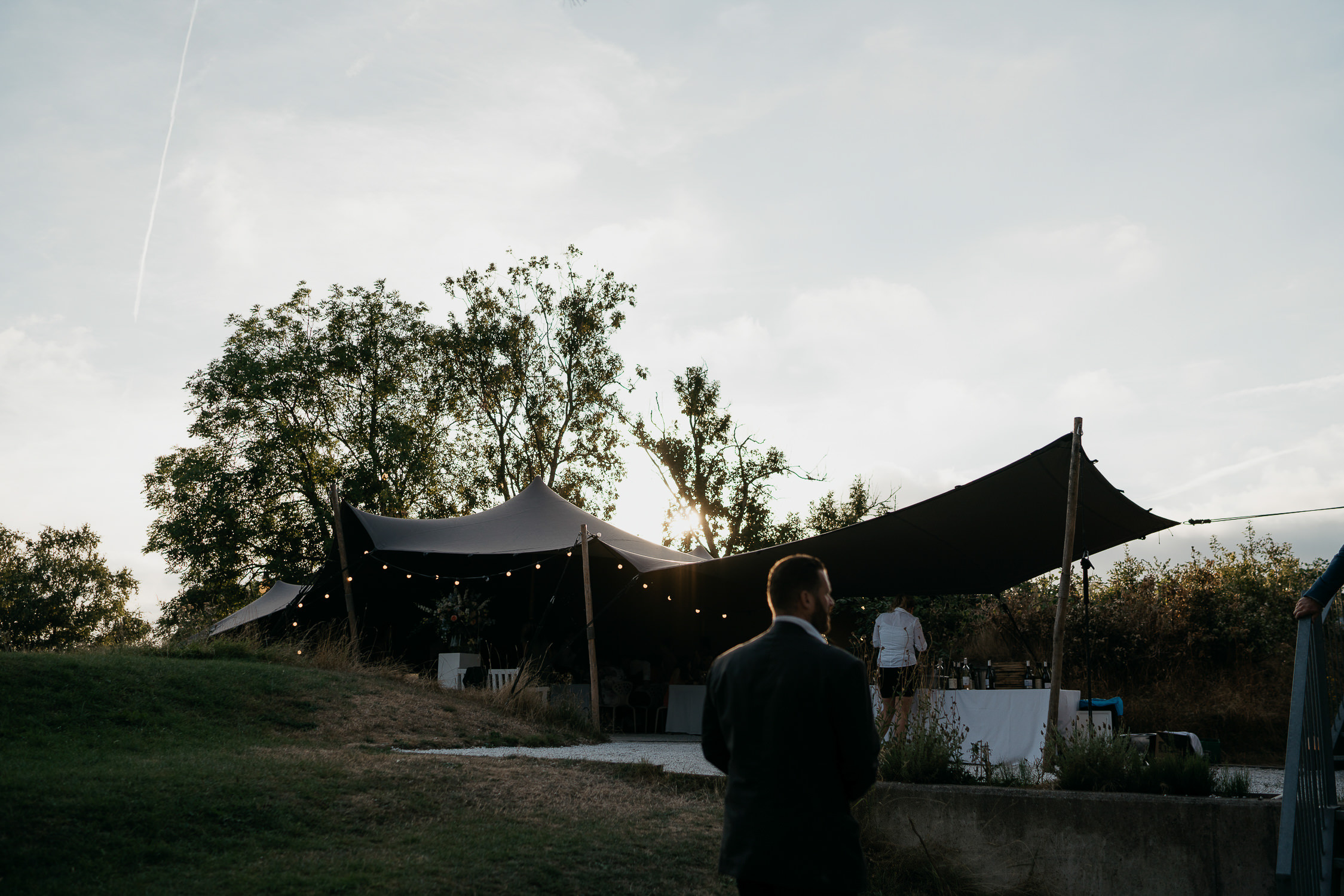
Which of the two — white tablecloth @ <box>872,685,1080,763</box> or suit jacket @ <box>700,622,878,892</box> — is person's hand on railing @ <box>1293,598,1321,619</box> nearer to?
suit jacket @ <box>700,622,878,892</box>

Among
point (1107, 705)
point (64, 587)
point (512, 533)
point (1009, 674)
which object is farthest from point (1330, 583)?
point (64, 587)

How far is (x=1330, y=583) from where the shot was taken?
10.9ft

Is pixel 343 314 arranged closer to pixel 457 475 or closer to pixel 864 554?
pixel 457 475

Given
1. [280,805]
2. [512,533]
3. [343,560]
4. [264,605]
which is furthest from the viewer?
[264,605]

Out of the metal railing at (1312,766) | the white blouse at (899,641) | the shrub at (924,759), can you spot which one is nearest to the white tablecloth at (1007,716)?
the white blouse at (899,641)

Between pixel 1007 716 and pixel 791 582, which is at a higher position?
pixel 791 582

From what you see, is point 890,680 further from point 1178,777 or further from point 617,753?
point 1178,777

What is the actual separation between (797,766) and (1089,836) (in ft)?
8.96

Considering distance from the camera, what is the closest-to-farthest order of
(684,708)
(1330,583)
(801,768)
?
(801,768)
(1330,583)
(684,708)

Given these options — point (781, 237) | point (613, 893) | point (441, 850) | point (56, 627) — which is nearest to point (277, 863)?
point (441, 850)

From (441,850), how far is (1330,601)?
362 centimetres

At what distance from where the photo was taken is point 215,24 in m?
4.72

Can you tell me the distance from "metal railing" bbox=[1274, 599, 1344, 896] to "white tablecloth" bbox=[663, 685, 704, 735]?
8.19 metres

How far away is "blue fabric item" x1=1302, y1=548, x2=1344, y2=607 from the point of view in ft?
10.8
